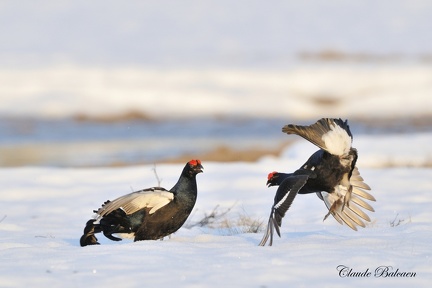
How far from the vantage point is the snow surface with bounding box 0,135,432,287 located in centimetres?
514

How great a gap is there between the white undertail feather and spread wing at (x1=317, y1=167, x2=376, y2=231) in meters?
0.44

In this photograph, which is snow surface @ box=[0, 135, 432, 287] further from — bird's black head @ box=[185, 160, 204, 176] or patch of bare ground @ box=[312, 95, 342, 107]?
patch of bare ground @ box=[312, 95, 342, 107]

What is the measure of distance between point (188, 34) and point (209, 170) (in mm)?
24027

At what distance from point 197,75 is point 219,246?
958 inches

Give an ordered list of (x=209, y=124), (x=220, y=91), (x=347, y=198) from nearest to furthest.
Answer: (x=347, y=198), (x=209, y=124), (x=220, y=91)

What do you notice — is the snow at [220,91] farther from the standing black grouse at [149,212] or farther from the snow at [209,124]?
the standing black grouse at [149,212]

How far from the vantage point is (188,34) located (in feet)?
117

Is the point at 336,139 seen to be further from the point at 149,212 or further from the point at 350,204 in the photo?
the point at 149,212

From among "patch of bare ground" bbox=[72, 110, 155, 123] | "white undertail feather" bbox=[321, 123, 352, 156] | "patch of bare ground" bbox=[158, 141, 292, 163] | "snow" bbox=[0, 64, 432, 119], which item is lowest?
"white undertail feather" bbox=[321, 123, 352, 156]

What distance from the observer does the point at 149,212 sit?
22.0ft

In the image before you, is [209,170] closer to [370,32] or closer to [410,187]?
[410,187]

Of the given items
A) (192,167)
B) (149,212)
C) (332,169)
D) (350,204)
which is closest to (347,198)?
(350,204)

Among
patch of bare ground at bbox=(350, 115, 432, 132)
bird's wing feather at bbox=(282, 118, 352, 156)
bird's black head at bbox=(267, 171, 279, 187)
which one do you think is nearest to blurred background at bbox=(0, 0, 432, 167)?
patch of bare ground at bbox=(350, 115, 432, 132)

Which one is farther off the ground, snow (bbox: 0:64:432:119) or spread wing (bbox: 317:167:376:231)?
snow (bbox: 0:64:432:119)
